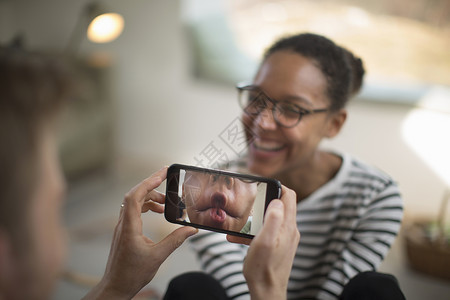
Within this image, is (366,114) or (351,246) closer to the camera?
(351,246)

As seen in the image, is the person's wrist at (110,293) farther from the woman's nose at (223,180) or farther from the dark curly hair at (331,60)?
the dark curly hair at (331,60)

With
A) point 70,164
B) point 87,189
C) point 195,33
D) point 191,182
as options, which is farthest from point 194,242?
point 195,33

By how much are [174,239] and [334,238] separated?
1.29ft

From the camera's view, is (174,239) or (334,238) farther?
(334,238)

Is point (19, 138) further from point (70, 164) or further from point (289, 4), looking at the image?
point (289, 4)

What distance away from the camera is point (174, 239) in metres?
0.48

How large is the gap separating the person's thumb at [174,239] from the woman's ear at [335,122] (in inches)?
16.0

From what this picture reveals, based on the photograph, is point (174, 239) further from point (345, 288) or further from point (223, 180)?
point (345, 288)

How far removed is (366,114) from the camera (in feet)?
6.02

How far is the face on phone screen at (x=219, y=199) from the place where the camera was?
1.56 feet

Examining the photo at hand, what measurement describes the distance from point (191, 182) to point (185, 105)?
1847 millimetres

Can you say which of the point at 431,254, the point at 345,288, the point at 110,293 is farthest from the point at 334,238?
the point at 431,254

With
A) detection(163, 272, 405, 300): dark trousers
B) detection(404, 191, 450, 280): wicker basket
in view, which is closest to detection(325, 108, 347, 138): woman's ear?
detection(163, 272, 405, 300): dark trousers

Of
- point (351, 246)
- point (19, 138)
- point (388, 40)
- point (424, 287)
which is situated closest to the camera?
point (19, 138)
